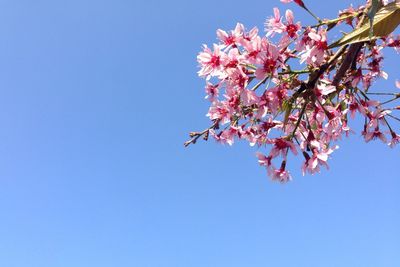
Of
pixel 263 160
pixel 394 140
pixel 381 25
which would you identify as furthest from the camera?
pixel 394 140

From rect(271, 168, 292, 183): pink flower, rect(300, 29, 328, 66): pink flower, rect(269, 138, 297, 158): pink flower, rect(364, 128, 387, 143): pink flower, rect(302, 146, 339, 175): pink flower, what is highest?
rect(300, 29, 328, 66): pink flower

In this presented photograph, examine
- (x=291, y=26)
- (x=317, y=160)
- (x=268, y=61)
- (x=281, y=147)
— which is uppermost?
(x=291, y=26)

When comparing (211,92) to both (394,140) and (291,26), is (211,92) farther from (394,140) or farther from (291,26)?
(394,140)

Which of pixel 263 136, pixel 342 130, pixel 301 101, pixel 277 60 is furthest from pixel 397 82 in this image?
pixel 277 60

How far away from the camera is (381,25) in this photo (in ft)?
7.95

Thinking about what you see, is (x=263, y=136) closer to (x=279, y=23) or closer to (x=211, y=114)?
(x=211, y=114)

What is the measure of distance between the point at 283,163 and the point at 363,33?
96cm

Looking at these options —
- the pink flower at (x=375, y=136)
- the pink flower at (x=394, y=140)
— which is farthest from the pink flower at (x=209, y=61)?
the pink flower at (x=394, y=140)

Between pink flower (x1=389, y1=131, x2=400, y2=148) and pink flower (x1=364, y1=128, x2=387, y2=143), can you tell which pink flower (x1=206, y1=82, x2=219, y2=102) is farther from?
pink flower (x1=389, y1=131, x2=400, y2=148)

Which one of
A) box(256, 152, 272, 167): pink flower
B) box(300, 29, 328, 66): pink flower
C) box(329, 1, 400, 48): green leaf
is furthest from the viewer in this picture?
box(256, 152, 272, 167): pink flower

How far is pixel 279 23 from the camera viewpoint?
2.78 metres

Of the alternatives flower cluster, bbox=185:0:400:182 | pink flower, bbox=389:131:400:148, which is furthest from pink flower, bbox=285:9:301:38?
pink flower, bbox=389:131:400:148

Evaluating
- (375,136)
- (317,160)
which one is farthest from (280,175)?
(375,136)

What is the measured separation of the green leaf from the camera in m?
2.40
